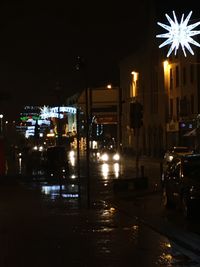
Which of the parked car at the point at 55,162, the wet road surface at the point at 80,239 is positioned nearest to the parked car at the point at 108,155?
the parked car at the point at 55,162

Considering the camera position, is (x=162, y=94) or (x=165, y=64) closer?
(x=165, y=64)

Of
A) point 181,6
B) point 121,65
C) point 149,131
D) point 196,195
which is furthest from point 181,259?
point 121,65

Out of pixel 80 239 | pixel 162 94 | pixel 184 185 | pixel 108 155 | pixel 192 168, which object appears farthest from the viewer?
pixel 108 155

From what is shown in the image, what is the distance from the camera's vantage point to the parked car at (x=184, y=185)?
18.6m

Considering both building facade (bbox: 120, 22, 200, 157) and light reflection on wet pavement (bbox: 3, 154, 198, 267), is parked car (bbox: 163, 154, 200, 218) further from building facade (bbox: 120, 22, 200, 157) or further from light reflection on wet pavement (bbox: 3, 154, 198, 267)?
building facade (bbox: 120, 22, 200, 157)

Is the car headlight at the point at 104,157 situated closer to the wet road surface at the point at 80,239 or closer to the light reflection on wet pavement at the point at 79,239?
the light reflection on wet pavement at the point at 79,239

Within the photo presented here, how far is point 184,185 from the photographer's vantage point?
19531 millimetres

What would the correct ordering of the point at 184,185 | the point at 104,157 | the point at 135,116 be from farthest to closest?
the point at 104,157 → the point at 135,116 → the point at 184,185

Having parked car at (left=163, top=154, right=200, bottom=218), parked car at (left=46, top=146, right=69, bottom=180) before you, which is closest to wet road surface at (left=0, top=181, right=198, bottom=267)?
parked car at (left=163, top=154, right=200, bottom=218)

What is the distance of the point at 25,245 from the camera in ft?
48.2

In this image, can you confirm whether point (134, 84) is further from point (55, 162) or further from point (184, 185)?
point (184, 185)

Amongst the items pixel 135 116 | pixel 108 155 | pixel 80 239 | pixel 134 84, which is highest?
pixel 134 84

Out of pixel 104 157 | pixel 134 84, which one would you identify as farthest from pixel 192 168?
pixel 134 84

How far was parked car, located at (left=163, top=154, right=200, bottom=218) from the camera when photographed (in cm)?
1861
